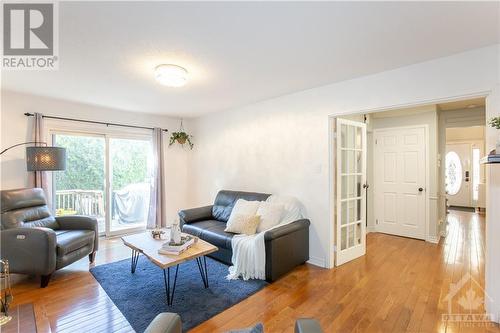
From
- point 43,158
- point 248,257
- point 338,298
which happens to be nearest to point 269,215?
point 248,257

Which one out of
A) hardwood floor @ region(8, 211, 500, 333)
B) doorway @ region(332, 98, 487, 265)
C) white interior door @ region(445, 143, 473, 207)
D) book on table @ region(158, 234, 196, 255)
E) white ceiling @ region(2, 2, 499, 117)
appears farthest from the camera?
white interior door @ region(445, 143, 473, 207)

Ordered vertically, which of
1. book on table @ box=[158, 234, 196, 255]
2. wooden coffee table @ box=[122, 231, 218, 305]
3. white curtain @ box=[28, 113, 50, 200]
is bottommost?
wooden coffee table @ box=[122, 231, 218, 305]

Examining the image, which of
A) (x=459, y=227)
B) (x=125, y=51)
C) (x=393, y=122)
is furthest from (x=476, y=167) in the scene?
(x=125, y=51)

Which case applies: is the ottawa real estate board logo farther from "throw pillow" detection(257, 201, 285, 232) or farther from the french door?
"throw pillow" detection(257, 201, 285, 232)

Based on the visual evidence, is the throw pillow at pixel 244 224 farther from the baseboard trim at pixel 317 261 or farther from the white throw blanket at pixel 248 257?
the baseboard trim at pixel 317 261

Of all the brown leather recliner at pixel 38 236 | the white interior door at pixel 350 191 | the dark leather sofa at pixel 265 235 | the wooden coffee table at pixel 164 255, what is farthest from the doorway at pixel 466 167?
the brown leather recliner at pixel 38 236

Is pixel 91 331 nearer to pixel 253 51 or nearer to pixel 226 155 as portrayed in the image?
pixel 253 51

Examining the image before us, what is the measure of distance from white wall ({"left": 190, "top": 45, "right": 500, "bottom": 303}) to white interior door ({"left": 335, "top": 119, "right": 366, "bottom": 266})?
0.21 metres

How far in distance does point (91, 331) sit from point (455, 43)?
3.97m

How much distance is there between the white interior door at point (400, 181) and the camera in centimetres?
433

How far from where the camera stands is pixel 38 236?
2598 mm

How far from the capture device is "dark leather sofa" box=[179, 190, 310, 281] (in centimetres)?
278

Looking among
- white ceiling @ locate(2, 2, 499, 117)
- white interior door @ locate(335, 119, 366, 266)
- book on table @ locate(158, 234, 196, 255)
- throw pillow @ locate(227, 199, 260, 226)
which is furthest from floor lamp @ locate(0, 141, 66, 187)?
white interior door @ locate(335, 119, 366, 266)

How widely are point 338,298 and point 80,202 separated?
447 cm
